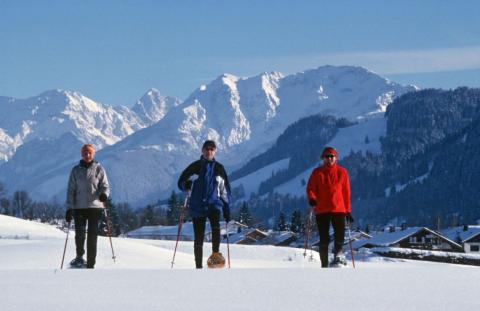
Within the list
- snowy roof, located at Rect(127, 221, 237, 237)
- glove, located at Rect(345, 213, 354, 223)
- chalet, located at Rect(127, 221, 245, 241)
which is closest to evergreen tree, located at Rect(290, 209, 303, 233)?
A: chalet, located at Rect(127, 221, 245, 241)

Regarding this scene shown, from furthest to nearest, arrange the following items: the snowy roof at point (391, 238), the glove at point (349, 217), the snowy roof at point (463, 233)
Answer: the snowy roof at point (463, 233) → the snowy roof at point (391, 238) → the glove at point (349, 217)

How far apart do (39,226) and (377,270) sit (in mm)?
43667

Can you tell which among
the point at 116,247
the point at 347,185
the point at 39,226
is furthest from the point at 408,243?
the point at 347,185

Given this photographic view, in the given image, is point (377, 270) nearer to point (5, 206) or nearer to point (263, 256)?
point (263, 256)

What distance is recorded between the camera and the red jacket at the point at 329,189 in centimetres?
1642

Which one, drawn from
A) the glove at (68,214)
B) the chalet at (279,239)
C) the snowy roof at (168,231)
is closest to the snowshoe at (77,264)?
the glove at (68,214)

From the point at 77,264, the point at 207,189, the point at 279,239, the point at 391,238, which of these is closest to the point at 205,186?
the point at 207,189

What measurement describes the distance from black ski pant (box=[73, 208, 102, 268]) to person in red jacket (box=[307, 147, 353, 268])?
3.55 meters

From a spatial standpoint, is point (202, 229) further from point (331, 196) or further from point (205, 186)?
point (331, 196)

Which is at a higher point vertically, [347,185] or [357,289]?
[347,185]

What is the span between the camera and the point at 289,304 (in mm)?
11242

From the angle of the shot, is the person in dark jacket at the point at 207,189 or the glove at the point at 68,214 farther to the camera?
the glove at the point at 68,214

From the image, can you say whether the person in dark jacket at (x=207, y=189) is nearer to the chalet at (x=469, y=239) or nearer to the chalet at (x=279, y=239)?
the chalet at (x=469, y=239)

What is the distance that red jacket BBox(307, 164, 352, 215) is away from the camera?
16422 mm
